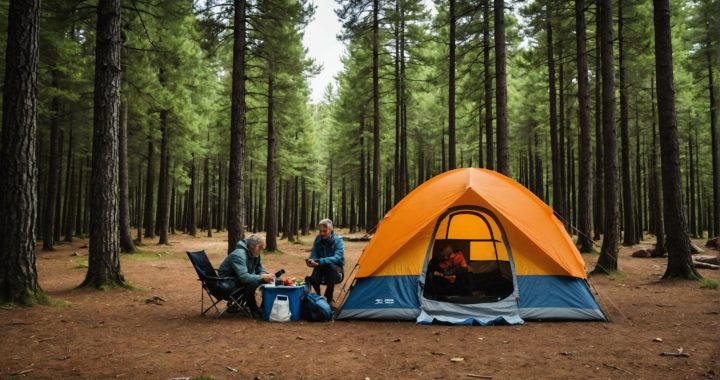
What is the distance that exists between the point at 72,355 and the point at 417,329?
4176 mm

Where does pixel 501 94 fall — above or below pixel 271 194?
above

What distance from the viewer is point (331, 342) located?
532 cm

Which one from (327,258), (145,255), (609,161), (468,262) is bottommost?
(145,255)

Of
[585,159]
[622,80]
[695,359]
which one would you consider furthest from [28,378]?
[622,80]

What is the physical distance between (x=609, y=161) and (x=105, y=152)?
1128 centimetres

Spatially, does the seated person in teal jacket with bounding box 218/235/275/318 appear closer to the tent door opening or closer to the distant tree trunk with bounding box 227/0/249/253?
the tent door opening

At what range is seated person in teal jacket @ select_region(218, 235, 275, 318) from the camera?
6.54 meters

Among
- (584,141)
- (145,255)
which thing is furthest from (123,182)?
(584,141)

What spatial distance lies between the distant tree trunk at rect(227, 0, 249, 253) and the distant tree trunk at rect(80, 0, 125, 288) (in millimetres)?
2979

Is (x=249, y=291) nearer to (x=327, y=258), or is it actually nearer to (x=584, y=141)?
(x=327, y=258)

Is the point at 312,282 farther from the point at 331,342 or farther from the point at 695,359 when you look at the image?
the point at 695,359

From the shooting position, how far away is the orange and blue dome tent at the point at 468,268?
6.45m

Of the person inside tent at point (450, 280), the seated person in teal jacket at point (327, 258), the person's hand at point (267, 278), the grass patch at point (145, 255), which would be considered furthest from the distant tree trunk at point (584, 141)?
the grass patch at point (145, 255)

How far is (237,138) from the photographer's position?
10.8m
